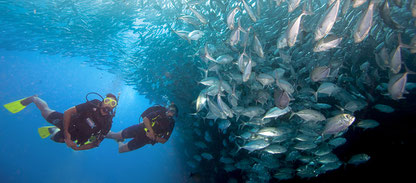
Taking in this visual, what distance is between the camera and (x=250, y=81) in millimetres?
4914

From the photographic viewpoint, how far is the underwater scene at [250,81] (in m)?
3.88

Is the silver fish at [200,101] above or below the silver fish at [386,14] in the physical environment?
below

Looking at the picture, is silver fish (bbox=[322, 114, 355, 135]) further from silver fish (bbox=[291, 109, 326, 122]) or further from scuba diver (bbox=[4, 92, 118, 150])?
scuba diver (bbox=[4, 92, 118, 150])

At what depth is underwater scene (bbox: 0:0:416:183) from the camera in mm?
3879

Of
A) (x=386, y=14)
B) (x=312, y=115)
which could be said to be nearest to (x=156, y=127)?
(x=312, y=115)

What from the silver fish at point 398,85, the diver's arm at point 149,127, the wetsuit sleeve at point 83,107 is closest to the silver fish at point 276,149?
the silver fish at point 398,85

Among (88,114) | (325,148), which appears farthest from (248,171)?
(88,114)

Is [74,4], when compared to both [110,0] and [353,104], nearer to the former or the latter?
[110,0]

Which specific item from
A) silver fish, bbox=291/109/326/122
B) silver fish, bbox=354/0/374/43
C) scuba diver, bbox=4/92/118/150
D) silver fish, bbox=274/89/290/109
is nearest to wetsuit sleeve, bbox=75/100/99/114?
scuba diver, bbox=4/92/118/150

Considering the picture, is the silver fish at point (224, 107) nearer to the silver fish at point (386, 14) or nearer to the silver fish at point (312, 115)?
the silver fish at point (312, 115)

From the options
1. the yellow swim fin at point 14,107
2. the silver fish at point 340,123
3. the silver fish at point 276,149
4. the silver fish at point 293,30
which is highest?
the silver fish at point 293,30

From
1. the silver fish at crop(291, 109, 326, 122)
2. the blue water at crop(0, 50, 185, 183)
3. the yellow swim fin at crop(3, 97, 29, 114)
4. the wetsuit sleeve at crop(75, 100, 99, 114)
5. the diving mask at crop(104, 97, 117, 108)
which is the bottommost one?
the blue water at crop(0, 50, 185, 183)

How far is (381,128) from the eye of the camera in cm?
690

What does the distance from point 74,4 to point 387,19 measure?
13.1 metres
